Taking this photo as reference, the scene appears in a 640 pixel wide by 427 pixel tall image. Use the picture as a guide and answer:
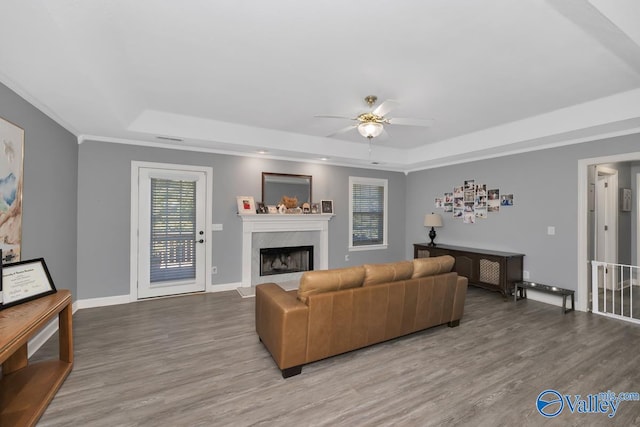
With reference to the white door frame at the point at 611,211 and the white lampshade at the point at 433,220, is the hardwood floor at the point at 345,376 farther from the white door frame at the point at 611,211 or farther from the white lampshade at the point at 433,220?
the white lampshade at the point at 433,220

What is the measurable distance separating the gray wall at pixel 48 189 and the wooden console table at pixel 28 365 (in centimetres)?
89

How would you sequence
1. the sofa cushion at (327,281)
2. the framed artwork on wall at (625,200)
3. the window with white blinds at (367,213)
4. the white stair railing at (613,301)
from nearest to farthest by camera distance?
the sofa cushion at (327,281)
the white stair railing at (613,301)
the framed artwork on wall at (625,200)
the window with white blinds at (367,213)

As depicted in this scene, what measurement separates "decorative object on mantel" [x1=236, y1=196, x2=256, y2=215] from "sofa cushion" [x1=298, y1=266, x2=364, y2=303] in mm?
2724

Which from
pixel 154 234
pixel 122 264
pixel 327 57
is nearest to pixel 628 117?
pixel 327 57

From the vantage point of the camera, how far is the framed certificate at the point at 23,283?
198 centimetres

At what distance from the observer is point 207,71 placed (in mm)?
2680

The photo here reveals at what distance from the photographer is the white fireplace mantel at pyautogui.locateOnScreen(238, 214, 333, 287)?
4.93m

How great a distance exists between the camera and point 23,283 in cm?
213

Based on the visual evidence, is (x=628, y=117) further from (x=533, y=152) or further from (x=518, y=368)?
(x=518, y=368)

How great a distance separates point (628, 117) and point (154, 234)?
20.6 ft

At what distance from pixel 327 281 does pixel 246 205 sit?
115 inches

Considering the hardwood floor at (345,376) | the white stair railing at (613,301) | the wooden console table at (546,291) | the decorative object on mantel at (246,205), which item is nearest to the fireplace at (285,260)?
the decorative object on mantel at (246,205)

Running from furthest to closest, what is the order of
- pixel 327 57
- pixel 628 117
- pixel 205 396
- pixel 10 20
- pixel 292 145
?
pixel 292 145 → pixel 628 117 → pixel 327 57 → pixel 205 396 → pixel 10 20

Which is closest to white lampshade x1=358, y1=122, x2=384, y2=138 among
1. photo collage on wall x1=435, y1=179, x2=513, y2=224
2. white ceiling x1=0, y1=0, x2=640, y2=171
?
white ceiling x1=0, y1=0, x2=640, y2=171
